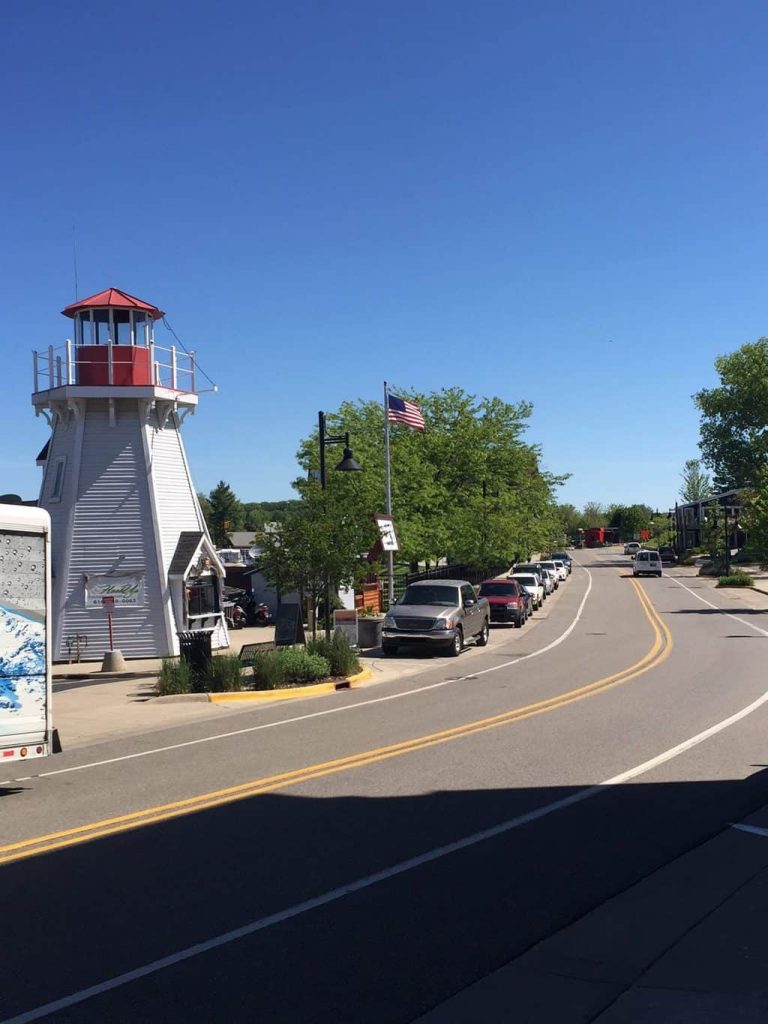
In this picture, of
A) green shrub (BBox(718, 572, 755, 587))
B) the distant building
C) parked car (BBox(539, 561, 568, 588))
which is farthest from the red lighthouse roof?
the distant building

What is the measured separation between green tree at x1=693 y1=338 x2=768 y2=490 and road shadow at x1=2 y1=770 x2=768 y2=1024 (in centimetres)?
9720

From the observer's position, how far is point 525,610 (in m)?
38.1

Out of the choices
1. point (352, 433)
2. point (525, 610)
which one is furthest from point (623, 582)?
point (525, 610)

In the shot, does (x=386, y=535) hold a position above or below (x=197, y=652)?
above

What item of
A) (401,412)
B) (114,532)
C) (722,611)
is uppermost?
(401,412)

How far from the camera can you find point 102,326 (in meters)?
26.0

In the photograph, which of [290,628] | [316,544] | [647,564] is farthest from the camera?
[647,564]

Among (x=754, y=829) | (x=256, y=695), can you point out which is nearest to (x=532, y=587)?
(x=256, y=695)

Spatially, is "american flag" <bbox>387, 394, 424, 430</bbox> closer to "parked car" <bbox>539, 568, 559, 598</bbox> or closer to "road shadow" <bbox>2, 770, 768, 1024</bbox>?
"parked car" <bbox>539, 568, 559, 598</bbox>

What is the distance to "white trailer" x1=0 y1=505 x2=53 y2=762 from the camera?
1067 cm

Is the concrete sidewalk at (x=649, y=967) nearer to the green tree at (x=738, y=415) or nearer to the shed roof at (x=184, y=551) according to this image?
the shed roof at (x=184, y=551)

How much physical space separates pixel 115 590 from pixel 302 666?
8363mm

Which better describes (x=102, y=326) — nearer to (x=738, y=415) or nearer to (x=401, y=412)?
(x=401, y=412)

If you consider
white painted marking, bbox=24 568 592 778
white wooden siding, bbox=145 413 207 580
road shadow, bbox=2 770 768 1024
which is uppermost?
white wooden siding, bbox=145 413 207 580
